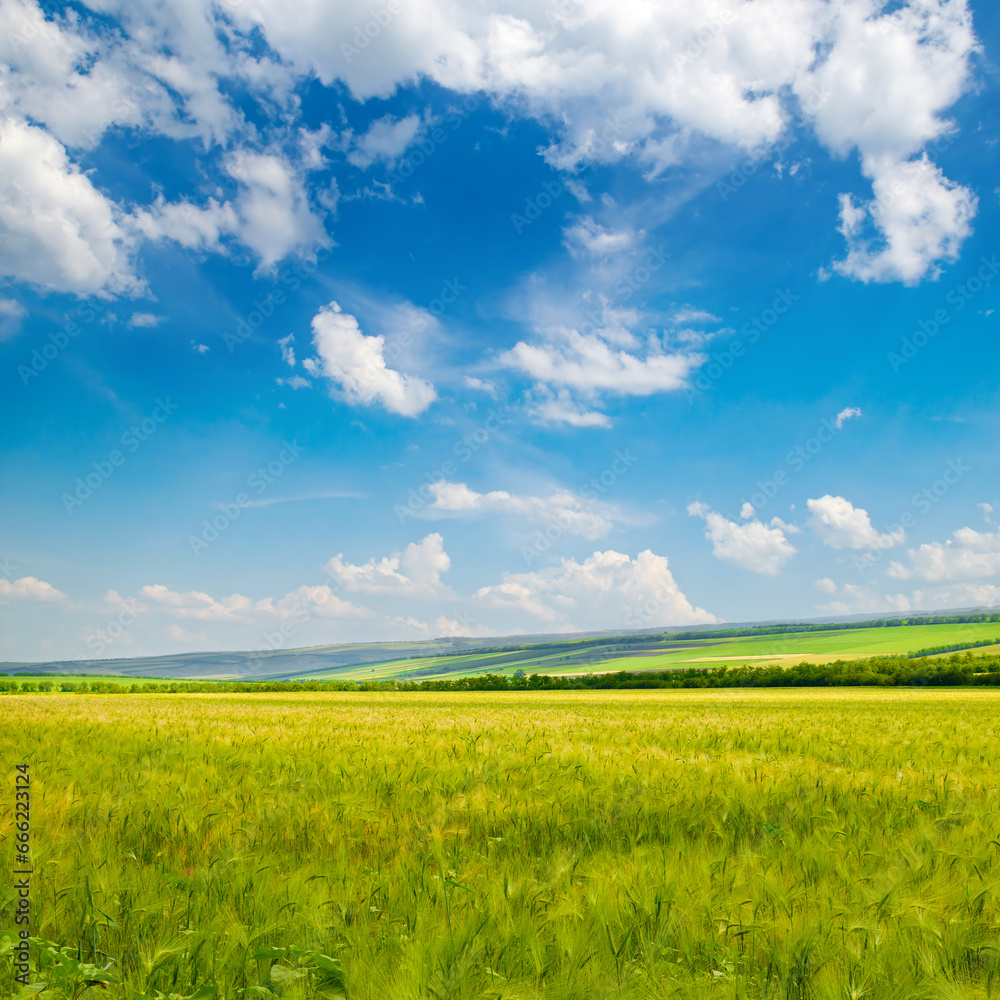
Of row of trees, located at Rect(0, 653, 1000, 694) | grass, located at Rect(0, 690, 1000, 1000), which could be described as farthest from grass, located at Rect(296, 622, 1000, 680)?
grass, located at Rect(0, 690, 1000, 1000)

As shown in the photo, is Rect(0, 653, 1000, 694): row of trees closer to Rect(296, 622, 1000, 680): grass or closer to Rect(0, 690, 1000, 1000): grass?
Rect(296, 622, 1000, 680): grass

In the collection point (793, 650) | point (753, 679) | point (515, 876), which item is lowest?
point (793, 650)

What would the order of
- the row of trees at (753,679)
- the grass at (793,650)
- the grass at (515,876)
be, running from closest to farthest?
the grass at (515,876)
the row of trees at (753,679)
the grass at (793,650)

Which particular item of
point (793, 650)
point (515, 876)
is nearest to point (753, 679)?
point (515, 876)

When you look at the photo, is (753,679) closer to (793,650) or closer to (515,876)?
(515,876)

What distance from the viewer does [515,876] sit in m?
3.42

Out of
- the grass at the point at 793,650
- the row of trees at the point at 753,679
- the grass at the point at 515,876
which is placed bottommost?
the grass at the point at 793,650

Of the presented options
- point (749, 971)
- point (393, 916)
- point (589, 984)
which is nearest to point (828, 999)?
point (749, 971)

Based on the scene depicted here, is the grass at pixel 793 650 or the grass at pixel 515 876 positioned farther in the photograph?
the grass at pixel 793 650

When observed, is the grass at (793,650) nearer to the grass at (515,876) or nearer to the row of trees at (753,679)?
the row of trees at (753,679)

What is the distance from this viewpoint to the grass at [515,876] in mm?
2264

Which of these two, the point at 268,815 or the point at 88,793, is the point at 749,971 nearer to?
the point at 268,815

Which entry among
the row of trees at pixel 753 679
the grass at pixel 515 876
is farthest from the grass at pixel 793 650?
the grass at pixel 515 876

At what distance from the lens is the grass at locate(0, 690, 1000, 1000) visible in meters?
2.26
